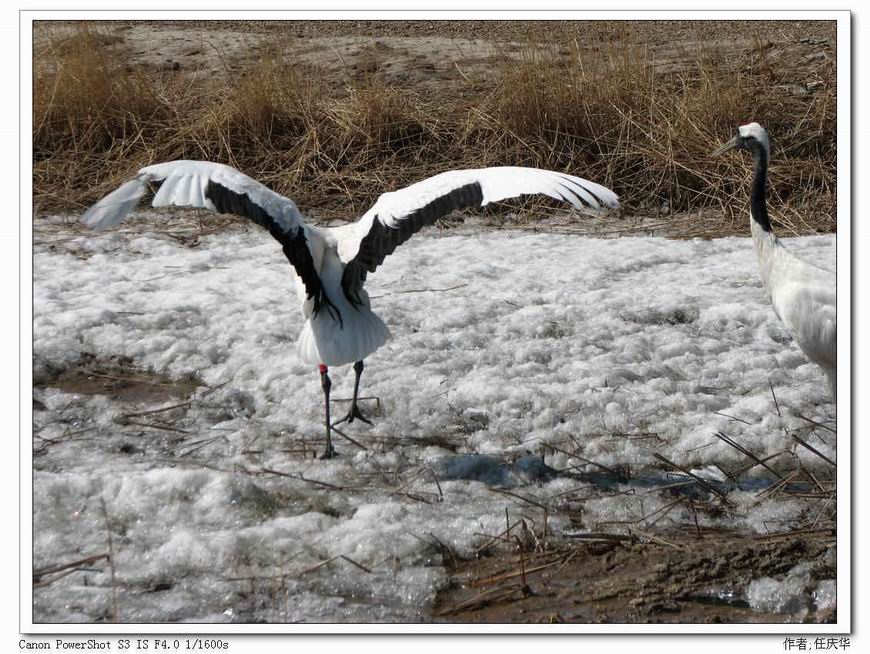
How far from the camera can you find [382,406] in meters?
4.45

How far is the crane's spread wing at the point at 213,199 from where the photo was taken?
137 inches

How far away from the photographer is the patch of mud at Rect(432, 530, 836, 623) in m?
3.10

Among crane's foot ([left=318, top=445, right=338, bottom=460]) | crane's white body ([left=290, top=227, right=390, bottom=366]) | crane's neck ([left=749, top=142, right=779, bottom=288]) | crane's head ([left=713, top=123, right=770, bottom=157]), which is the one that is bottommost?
crane's foot ([left=318, top=445, right=338, bottom=460])

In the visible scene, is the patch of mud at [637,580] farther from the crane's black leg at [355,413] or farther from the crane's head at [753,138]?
the crane's head at [753,138]

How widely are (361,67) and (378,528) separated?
552cm

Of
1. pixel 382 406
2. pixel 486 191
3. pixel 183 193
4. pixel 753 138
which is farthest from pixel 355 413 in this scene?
pixel 753 138

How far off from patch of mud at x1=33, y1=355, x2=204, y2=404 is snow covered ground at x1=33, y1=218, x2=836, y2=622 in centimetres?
5

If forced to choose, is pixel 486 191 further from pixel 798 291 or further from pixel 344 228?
pixel 798 291

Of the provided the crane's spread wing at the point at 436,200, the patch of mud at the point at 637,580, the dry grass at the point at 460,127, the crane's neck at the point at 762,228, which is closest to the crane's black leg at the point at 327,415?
the crane's spread wing at the point at 436,200

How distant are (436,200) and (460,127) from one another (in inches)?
144

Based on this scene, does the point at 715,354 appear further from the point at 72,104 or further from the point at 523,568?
the point at 72,104

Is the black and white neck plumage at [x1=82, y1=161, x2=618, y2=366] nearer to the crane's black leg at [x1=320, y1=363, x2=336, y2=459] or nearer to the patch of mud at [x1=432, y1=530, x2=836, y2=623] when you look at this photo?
the crane's black leg at [x1=320, y1=363, x2=336, y2=459]

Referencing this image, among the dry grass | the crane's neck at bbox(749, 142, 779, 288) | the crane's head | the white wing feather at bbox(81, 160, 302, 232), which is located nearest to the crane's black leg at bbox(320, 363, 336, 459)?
the white wing feather at bbox(81, 160, 302, 232)

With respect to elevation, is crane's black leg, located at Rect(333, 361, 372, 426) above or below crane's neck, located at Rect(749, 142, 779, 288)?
below
